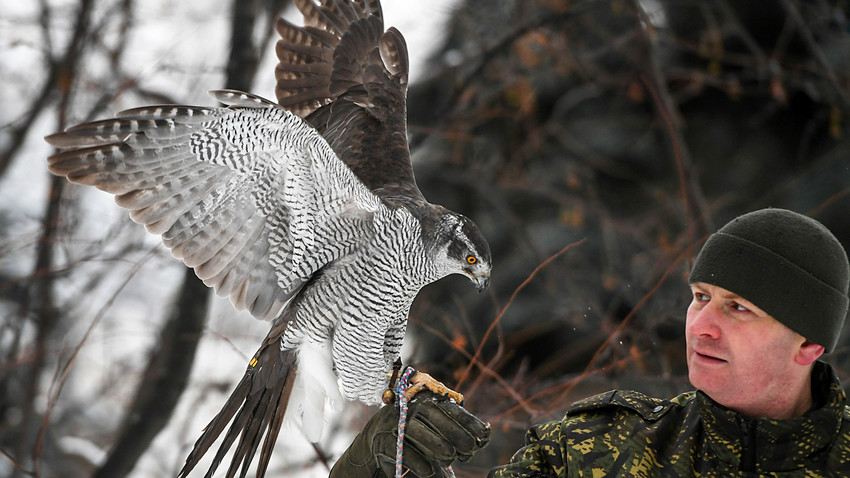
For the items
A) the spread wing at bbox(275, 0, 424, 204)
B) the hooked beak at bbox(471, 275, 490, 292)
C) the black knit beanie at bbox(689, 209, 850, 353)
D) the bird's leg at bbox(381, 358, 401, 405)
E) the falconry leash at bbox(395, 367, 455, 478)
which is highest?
the spread wing at bbox(275, 0, 424, 204)

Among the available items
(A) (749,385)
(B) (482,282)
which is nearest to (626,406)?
Answer: (A) (749,385)

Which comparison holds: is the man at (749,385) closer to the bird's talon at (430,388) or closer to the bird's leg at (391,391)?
the bird's talon at (430,388)

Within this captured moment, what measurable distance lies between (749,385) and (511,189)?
16.3 feet

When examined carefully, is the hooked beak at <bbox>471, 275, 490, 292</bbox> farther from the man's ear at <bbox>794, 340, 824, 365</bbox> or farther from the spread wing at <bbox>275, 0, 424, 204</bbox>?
the man's ear at <bbox>794, 340, 824, 365</bbox>

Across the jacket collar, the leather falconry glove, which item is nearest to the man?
the jacket collar

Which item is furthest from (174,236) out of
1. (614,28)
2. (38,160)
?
(614,28)

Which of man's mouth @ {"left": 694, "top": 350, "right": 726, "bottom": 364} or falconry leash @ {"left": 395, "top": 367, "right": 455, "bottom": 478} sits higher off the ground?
man's mouth @ {"left": 694, "top": 350, "right": 726, "bottom": 364}

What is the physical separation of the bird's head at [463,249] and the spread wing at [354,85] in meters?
0.26

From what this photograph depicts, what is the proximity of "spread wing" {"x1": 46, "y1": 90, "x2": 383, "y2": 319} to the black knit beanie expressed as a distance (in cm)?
123

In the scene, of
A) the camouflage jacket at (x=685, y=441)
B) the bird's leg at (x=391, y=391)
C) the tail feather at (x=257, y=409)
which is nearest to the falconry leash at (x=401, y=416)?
the bird's leg at (x=391, y=391)

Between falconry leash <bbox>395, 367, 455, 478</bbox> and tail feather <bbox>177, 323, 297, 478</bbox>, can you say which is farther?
tail feather <bbox>177, 323, 297, 478</bbox>

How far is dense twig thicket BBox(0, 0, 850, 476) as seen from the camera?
156 inches

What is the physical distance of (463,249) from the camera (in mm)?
2391

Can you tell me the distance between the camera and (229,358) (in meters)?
5.60
